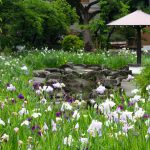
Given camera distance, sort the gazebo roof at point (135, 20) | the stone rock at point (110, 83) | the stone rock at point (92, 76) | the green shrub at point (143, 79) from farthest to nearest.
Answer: the gazebo roof at point (135, 20), the stone rock at point (92, 76), the stone rock at point (110, 83), the green shrub at point (143, 79)

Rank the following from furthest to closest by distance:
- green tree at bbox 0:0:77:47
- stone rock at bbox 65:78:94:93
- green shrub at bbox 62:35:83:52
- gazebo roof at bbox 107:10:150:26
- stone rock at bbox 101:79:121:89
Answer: green shrub at bbox 62:35:83:52 → green tree at bbox 0:0:77:47 → gazebo roof at bbox 107:10:150:26 → stone rock at bbox 65:78:94:93 → stone rock at bbox 101:79:121:89

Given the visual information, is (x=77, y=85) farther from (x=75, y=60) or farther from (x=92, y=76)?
(x=75, y=60)

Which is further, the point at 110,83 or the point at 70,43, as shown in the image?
the point at 70,43

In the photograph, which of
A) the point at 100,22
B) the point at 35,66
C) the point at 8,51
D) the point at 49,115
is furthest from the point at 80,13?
the point at 49,115

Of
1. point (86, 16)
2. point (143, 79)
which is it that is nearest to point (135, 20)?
point (143, 79)

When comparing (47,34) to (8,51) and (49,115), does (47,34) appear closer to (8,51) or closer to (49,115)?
(8,51)

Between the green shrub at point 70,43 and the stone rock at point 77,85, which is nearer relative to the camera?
the stone rock at point 77,85

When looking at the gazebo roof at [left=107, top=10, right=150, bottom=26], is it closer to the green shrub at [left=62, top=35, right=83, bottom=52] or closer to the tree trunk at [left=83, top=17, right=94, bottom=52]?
the green shrub at [left=62, top=35, right=83, bottom=52]

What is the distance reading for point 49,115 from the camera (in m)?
4.74

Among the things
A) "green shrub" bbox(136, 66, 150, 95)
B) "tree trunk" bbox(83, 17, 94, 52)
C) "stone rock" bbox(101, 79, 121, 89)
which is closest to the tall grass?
"stone rock" bbox(101, 79, 121, 89)

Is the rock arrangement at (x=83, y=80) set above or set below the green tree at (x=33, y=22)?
below

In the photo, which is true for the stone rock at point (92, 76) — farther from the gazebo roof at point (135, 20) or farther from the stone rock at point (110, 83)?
the gazebo roof at point (135, 20)

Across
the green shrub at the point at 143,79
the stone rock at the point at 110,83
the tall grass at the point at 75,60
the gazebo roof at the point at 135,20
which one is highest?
the gazebo roof at the point at 135,20

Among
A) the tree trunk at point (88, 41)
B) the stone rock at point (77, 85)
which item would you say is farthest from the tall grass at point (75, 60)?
the tree trunk at point (88, 41)
